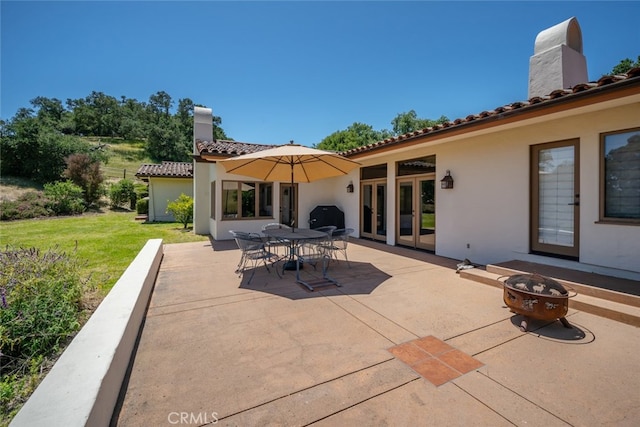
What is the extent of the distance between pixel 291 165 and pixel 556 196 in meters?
5.52

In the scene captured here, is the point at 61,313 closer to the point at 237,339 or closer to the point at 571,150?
the point at 237,339

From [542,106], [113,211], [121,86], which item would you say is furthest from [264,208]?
[121,86]

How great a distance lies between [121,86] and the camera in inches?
2106

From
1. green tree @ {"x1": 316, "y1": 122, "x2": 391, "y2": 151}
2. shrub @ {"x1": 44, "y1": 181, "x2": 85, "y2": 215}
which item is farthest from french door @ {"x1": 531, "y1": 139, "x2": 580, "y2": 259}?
green tree @ {"x1": 316, "y1": 122, "x2": 391, "y2": 151}

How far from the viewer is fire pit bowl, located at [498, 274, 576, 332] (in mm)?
3395

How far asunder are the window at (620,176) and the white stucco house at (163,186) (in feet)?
63.4

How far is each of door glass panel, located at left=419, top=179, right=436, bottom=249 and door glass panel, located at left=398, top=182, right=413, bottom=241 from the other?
0.48 m

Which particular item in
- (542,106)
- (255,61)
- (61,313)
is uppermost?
(255,61)

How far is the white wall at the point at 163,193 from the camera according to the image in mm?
17922

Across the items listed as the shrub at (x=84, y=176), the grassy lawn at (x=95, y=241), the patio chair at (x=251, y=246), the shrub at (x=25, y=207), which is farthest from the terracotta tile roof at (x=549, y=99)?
the shrub at (x=84, y=176)

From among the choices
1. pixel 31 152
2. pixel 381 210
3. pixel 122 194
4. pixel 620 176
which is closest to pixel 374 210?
pixel 381 210

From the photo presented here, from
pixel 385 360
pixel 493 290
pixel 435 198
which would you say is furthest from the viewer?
pixel 435 198

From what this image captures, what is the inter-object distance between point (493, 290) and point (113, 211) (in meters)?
23.9

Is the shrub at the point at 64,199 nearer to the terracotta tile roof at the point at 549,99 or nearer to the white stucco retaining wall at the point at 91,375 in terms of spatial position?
the white stucco retaining wall at the point at 91,375
